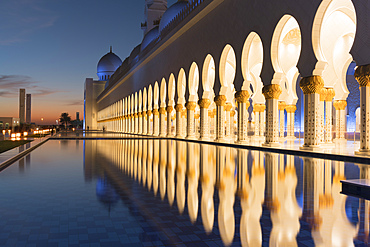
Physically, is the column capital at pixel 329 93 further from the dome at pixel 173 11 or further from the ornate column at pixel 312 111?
the dome at pixel 173 11

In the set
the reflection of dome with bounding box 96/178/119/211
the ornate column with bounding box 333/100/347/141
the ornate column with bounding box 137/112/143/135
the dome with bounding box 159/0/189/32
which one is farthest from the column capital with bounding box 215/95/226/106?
the ornate column with bounding box 137/112/143/135

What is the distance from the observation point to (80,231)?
180cm

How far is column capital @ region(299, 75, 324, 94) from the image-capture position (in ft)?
22.5

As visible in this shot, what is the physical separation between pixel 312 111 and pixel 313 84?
563 millimetres

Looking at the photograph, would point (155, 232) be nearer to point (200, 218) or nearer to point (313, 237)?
point (200, 218)

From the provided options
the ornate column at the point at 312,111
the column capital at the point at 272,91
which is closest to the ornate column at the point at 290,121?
the column capital at the point at 272,91

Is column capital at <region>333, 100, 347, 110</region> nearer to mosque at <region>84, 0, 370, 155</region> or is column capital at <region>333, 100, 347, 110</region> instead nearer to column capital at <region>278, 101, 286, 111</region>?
mosque at <region>84, 0, 370, 155</region>

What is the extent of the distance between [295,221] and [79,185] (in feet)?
6.59

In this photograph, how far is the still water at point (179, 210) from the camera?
1704mm

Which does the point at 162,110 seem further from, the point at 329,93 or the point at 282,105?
the point at 329,93

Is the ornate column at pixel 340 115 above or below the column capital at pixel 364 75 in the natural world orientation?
below

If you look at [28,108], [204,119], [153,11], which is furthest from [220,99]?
[28,108]

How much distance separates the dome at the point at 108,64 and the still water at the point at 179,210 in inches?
1417

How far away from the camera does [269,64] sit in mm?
8297
